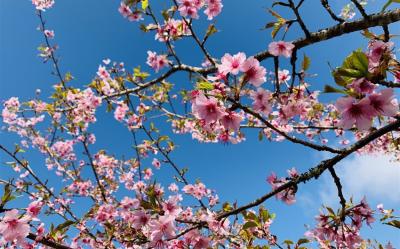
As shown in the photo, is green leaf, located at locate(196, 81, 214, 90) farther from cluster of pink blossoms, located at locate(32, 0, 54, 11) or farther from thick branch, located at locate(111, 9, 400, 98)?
cluster of pink blossoms, located at locate(32, 0, 54, 11)

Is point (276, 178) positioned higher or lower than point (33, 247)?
higher

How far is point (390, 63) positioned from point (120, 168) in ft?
30.9

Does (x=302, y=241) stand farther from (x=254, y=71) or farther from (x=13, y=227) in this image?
(x=13, y=227)

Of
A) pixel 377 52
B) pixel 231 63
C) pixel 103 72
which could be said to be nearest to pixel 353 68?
pixel 377 52

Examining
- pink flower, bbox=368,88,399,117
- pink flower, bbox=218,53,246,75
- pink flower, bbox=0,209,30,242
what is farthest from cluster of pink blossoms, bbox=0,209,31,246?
pink flower, bbox=368,88,399,117

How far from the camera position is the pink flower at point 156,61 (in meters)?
4.96

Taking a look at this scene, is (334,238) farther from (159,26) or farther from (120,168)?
(120,168)

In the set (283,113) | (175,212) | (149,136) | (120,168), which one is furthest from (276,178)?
(120,168)

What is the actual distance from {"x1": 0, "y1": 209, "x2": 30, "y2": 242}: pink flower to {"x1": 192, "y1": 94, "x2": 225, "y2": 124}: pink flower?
5.25 feet

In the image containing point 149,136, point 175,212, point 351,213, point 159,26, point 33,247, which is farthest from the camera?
point 149,136

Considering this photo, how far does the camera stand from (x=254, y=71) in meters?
2.29

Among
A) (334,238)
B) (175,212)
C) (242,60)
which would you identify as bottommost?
(175,212)

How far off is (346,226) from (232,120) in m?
1.34

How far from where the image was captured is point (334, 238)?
2758 millimetres
